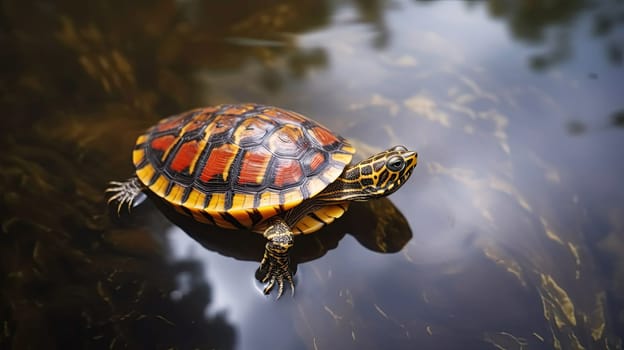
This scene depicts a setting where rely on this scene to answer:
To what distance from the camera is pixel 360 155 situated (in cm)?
282

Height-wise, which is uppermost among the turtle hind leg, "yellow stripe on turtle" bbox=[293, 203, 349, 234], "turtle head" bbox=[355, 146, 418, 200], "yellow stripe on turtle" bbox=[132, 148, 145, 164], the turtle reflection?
"yellow stripe on turtle" bbox=[132, 148, 145, 164]

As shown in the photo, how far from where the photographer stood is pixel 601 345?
81.4 inches

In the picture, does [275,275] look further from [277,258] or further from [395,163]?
[395,163]

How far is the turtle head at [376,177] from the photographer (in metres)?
2.23

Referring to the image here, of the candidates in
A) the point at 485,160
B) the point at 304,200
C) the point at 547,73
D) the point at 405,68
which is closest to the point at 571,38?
the point at 547,73

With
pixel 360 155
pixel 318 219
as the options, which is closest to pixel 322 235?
pixel 318 219

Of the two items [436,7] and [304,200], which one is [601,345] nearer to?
[304,200]

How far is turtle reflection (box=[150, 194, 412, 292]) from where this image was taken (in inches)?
93.6

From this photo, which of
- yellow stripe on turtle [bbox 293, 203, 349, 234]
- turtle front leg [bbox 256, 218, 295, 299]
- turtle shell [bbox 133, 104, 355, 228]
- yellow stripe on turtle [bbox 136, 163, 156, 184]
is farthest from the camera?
yellow stripe on turtle [bbox 136, 163, 156, 184]

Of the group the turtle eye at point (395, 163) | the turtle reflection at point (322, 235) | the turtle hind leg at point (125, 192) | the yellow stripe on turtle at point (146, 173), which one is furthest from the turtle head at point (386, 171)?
the turtle hind leg at point (125, 192)

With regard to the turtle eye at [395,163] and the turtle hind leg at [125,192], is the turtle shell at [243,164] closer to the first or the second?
the turtle hind leg at [125,192]

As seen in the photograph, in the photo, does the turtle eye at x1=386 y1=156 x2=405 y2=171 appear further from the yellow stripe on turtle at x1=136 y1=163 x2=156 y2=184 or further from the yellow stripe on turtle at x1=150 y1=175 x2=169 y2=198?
the yellow stripe on turtle at x1=136 y1=163 x2=156 y2=184

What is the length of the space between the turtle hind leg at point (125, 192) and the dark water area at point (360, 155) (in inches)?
2.6

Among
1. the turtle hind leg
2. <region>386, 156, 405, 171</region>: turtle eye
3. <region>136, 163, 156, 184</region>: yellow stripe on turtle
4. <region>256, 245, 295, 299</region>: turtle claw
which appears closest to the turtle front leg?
<region>256, 245, 295, 299</region>: turtle claw
